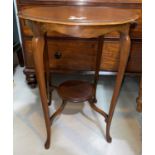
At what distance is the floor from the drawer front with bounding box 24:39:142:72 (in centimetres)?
29

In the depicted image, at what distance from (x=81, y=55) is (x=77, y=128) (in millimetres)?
570

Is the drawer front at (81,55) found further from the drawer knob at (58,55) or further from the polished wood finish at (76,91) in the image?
the polished wood finish at (76,91)

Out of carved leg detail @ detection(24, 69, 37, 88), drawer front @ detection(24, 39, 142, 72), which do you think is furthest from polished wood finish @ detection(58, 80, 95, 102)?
carved leg detail @ detection(24, 69, 37, 88)

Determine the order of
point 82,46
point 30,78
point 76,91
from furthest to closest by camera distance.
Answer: point 30,78, point 82,46, point 76,91

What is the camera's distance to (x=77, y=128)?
4.35ft

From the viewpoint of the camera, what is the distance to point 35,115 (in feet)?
4.71

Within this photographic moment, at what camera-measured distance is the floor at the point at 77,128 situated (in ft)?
3.84

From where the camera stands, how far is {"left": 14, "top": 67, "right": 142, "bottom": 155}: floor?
1172 millimetres

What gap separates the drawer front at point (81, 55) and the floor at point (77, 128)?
291mm

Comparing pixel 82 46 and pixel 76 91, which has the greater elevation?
pixel 82 46

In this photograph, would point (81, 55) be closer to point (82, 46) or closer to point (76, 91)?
point (82, 46)

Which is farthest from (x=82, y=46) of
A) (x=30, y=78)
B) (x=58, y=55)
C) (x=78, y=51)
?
(x=30, y=78)
